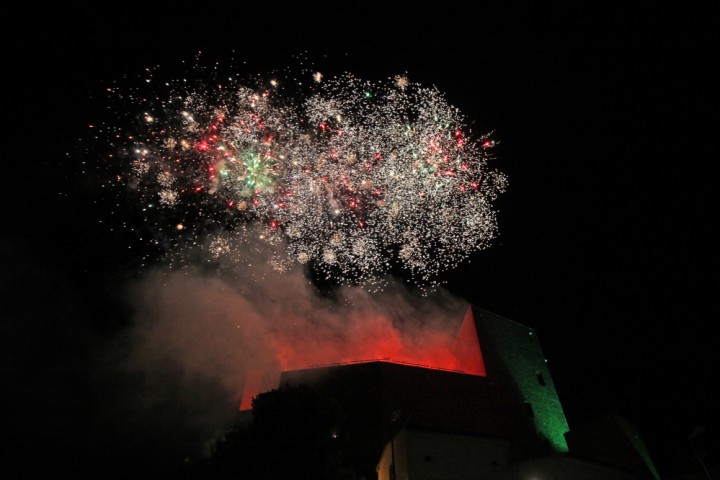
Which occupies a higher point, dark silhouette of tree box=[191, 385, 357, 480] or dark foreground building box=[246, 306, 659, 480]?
dark foreground building box=[246, 306, 659, 480]

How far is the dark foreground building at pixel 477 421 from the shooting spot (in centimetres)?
1802

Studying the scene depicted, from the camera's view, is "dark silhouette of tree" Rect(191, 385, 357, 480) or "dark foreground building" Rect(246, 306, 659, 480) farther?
"dark foreground building" Rect(246, 306, 659, 480)

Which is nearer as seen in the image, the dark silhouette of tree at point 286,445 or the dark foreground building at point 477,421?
the dark silhouette of tree at point 286,445

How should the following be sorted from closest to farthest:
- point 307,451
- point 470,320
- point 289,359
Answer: point 307,451 < point 470,320 < point 289,359

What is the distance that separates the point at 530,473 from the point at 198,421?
23.5m

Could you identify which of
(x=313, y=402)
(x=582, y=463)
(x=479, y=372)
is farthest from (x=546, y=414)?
(x=313, y=402)

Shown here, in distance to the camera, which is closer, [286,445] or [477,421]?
[286,445]

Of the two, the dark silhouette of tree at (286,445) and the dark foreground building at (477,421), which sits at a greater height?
the dark foreground building at (477,421)

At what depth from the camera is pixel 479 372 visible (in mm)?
27656

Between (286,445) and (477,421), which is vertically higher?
(477,421)

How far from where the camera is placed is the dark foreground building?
18016 mm

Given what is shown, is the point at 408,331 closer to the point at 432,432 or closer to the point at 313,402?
the point at 432,432

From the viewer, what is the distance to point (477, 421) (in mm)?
24688

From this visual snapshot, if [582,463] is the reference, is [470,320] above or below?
above
